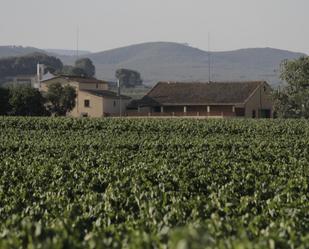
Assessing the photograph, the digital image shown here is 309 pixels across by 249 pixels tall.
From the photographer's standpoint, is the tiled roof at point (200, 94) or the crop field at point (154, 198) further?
the tiled roof at point (200, 94)

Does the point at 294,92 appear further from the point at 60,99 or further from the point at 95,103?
the point at 60,99

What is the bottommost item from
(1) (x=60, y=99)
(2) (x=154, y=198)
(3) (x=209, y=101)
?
(2) (x=154, y=198)

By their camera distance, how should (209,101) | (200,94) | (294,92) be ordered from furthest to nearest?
1. (200,94)
2. (209,101)
3. (294,92)

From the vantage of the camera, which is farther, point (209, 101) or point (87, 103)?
point (87, 103)

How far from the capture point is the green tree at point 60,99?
83250 mm

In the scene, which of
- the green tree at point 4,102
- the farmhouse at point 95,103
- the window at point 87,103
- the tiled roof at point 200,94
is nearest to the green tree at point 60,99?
the window at point 87,103

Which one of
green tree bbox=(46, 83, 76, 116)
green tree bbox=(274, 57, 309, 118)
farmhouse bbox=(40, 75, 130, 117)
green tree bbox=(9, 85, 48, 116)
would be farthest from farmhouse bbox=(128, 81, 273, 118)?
green tree bbox=(9, 85, 48, 116)

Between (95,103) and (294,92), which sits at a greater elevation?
(294,92)

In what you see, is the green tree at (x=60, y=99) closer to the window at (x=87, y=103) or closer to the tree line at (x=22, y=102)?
the window at (x=87, y=103)

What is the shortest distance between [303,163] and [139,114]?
189 ft

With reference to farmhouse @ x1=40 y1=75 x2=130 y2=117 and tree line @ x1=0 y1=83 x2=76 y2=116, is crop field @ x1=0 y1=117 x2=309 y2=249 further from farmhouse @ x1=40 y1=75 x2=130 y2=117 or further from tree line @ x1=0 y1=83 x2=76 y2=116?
farmhouse @ x1=40 y1=75 x2=130 y2=117

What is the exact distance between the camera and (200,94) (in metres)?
83.1

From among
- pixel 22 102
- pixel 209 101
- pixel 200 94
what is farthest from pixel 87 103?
pixel 209 101

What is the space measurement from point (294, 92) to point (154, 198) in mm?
68595
